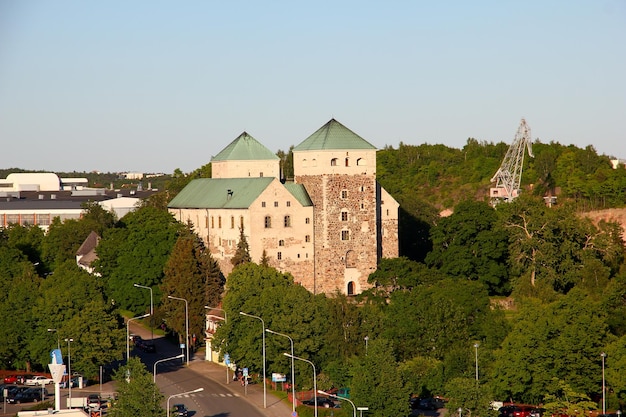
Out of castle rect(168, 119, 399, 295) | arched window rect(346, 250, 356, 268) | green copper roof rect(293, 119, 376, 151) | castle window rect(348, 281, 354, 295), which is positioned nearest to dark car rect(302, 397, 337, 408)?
castle rect(168, 119, 399, 295)

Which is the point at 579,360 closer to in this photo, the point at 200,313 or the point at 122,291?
the point at 200,313

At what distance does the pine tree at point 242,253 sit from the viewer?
118 metres

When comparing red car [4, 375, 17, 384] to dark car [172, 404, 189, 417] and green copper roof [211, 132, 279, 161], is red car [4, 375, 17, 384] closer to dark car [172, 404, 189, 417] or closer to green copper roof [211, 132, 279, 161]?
dark car [172, 404, 189, 417]

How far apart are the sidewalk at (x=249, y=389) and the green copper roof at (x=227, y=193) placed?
19.4m

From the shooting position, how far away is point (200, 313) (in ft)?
365

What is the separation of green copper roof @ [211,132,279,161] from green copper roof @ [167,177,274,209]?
271 centimetres

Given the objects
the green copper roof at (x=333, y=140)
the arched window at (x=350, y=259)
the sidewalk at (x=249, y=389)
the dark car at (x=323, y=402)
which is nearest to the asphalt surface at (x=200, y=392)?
the sidewalk at (x=249, y=389)

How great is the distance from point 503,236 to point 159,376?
130 feet

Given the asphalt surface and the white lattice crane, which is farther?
the white lattice crane

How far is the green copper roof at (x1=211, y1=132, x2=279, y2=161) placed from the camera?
134 meters

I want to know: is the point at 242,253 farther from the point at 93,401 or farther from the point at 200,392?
the point at 93,401

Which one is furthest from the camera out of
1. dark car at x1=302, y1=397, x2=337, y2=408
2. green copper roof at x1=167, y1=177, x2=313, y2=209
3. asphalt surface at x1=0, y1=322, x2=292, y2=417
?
green copper roof at x1=167, y1=177, x2=313, y2=209

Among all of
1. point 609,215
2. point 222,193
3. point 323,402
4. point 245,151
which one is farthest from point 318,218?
point 609,215

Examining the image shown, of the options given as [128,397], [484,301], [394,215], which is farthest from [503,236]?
[128,397]
